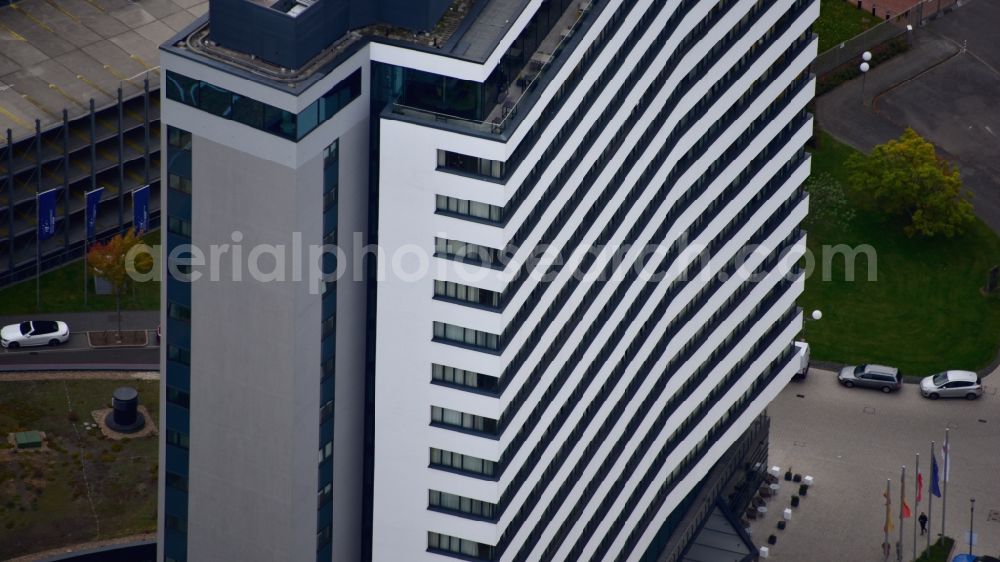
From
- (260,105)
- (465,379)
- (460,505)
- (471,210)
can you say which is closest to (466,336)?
(465,379)

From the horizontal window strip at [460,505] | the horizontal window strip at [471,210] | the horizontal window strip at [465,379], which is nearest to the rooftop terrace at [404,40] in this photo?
the horizontal window strip at [471,210]

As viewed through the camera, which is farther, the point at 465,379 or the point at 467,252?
the point at 465,379

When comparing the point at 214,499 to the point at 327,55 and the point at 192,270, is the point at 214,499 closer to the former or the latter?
the point at 192,270

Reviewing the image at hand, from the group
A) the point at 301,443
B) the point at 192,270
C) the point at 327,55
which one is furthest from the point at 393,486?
the point at 327,55

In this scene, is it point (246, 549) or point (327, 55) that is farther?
point (246, 549)

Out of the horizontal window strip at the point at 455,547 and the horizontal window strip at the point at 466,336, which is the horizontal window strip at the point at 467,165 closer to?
the horizontal window strip at the point at 466,336

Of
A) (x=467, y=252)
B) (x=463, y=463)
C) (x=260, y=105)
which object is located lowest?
(x=463, y=463)

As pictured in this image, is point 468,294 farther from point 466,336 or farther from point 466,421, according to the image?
point 466,421

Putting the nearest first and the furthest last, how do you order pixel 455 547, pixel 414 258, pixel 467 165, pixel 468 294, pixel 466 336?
pixel 467 165 < pixel 414 258 < pixel 468 294 < pixel 466 336 < pixel 455 547
